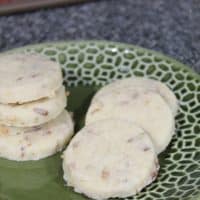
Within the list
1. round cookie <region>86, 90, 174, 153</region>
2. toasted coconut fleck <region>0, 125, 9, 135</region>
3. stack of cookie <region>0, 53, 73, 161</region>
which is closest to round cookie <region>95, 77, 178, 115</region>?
round cookie <region>86, 90, 174, 153</region>

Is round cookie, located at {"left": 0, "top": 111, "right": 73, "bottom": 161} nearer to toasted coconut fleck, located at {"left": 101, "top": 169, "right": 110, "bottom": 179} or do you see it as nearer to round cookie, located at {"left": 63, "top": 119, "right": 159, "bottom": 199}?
round cookie, located at {"left": 63, "top": 119, "right": 159, "bottom": 199}

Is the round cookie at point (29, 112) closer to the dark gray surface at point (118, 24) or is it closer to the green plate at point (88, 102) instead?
the green plate at point (88, 102)

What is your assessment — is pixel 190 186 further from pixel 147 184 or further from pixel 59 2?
pixel 59 2

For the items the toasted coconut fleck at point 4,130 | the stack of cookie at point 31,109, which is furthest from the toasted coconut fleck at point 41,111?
the toasted coconut fleck at point 4,130

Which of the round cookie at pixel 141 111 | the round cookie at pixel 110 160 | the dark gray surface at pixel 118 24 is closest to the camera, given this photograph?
the round cookie at pixel 110 160

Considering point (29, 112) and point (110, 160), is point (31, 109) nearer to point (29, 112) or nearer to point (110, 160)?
point (29, 112)

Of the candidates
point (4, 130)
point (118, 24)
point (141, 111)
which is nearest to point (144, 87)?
point (141, 111)

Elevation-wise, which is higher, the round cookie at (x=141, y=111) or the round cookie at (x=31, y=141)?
the round cookie at (x=141, y=111)
